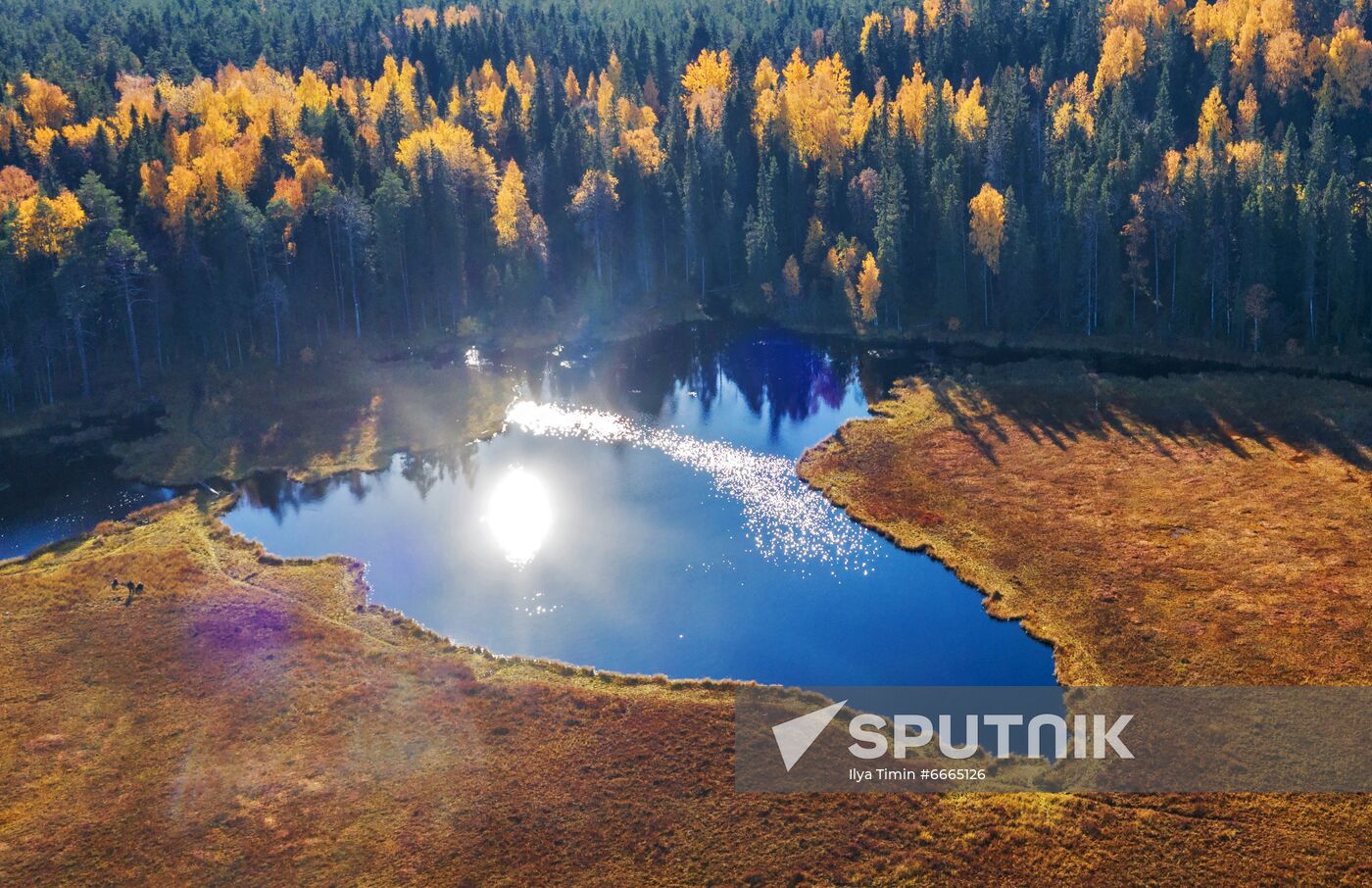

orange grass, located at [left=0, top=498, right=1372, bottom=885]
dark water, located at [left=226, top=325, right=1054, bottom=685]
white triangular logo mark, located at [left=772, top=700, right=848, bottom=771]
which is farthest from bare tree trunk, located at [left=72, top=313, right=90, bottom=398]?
white triangular logo mark, located at [left=772, top=700, right=848, bottom=771]

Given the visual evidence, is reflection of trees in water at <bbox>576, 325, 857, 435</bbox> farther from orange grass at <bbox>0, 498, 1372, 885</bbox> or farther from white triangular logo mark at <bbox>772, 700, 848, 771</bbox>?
orange grass at <bbox>0, 498, 1372, 885</bbox>

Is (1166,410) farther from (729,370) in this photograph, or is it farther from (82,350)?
(82,350)

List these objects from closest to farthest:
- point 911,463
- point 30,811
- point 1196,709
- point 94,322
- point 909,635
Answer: point 30,811 → point 1196,709 → point 909,635 → point 911,463 → point 94,322

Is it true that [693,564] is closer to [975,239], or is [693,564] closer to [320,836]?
[320,836]

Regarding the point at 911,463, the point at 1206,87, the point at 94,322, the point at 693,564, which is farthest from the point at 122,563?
the point at 1206,87

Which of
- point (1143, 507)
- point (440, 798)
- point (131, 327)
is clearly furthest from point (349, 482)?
point (1143, 507)
